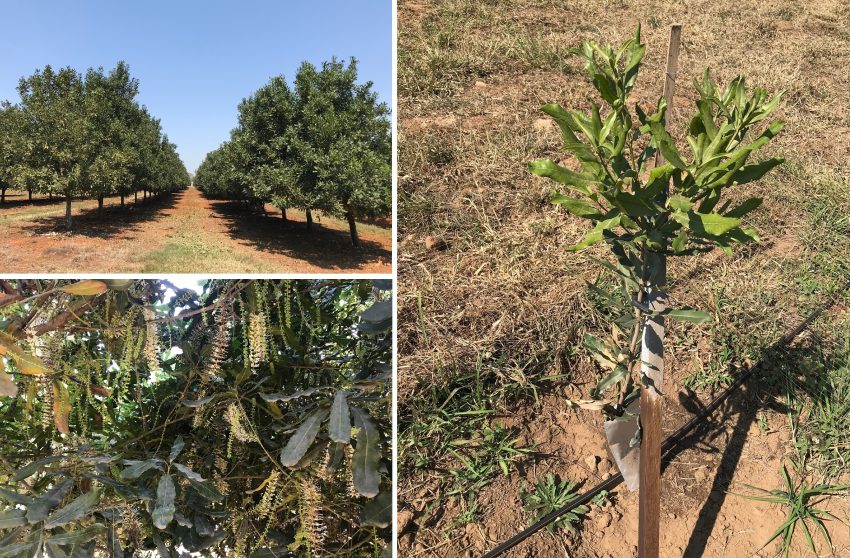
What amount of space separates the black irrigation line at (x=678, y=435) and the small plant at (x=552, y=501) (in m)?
0.03

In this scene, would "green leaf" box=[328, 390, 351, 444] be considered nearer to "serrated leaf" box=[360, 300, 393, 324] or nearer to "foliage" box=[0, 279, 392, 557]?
"foliage" box=[0, 279, 392, 557]

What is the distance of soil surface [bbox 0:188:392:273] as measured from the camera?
13.5 metres

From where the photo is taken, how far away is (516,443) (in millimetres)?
2152

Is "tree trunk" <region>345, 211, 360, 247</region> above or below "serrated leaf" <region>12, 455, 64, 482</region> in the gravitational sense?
below

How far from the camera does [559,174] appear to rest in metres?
1.24

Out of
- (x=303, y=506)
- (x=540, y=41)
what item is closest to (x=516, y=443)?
(x=303, y=506)

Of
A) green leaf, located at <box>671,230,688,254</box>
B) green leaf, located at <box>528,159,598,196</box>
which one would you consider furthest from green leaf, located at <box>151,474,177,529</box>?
green leaf, located at <box>671,230,688,254</box>

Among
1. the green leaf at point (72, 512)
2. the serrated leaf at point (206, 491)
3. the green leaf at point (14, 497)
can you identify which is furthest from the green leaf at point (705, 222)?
the green leaf at point (14, 497)

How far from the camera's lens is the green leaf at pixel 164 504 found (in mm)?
1135

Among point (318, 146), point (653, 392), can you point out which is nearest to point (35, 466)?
point (653, 392)

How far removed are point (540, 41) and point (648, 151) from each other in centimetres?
416

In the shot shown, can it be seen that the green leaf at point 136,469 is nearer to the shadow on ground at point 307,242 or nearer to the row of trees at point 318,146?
the row of trees at point 318,146

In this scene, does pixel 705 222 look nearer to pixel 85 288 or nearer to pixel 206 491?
pixel 206 491

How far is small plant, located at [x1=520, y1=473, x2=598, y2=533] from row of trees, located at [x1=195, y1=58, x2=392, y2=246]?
11.7m
